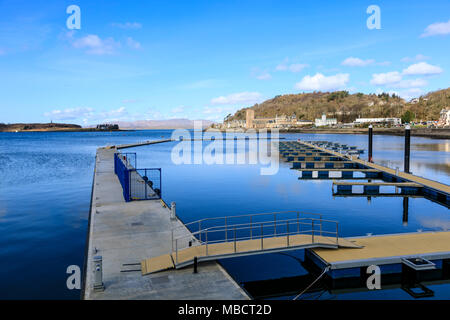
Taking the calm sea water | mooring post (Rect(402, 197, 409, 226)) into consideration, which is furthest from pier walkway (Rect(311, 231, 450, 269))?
mooring post (Rect(402, 197, 409, 226))

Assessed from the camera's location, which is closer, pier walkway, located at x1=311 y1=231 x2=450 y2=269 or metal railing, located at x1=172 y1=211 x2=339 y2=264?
pier walkway, located at x1=311 y1=231 x2=450 y2=269

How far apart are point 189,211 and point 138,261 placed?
10806 millimetres

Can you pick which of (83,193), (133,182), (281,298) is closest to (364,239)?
(281,298)

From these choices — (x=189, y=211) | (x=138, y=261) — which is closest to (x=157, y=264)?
(x=138, y=261)

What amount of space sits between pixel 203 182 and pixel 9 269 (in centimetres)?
2081

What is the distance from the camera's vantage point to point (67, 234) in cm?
1669

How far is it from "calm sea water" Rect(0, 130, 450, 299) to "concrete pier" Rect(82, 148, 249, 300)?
1415 mm

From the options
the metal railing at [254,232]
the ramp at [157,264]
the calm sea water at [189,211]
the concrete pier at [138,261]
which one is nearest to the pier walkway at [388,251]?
the metal railing at [254,232]

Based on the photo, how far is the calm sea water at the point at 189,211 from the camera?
476 inches

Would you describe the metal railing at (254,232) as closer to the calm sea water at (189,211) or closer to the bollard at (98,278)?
the calm sea water at (189,211)

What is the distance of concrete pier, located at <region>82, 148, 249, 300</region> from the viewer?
8.64 meters

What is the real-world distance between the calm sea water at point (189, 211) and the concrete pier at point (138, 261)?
1.42 metres

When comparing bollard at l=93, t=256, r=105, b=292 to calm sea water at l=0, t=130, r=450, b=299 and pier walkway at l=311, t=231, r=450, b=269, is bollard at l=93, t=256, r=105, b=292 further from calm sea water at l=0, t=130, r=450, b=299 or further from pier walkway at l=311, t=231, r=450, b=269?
pier walkway at l=311, t=231, r=450, b=269
